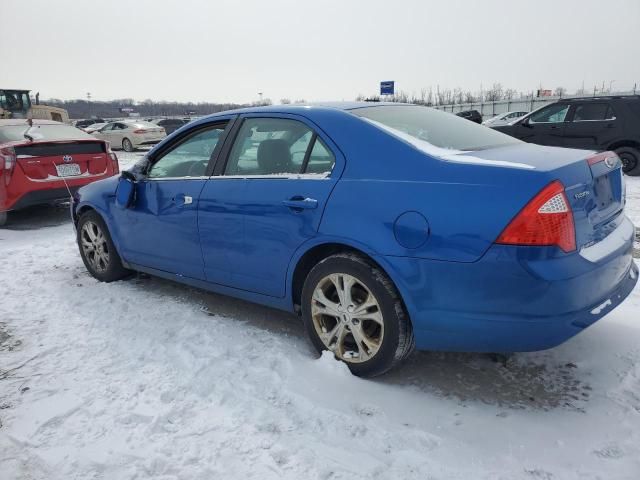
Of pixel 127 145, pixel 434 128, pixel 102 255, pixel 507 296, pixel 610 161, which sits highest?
pixel 434 128

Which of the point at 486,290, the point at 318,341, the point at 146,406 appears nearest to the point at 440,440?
the point at 486,290

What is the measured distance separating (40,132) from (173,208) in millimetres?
5001

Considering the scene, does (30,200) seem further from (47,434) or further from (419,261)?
(419,261)

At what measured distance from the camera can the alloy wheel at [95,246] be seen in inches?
189

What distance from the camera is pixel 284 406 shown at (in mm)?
2711

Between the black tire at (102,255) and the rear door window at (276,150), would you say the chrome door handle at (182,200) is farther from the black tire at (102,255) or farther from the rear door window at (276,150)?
the black tire at (102,255)

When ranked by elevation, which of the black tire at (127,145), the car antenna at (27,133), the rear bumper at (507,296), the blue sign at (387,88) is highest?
the blue sign at (387,88)

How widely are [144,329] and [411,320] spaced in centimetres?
206

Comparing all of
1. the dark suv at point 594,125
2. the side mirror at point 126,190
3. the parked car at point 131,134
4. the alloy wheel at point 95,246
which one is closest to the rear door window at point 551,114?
the dark suv at point 594,125

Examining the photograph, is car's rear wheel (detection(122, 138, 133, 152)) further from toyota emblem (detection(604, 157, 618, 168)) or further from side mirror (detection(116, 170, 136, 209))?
toyota emblem (detection(604, 157, 618, 168))

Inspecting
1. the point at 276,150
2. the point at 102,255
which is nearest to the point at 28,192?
the point at 102,255

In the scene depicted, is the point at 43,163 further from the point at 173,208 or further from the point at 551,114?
the point at 551,114

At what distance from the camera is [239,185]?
11.2ft

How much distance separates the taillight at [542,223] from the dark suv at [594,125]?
359 inches
